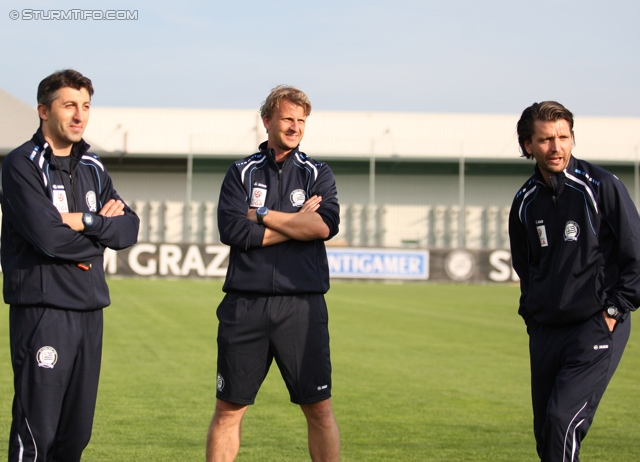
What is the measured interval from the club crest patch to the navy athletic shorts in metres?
0.53

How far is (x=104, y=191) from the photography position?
4594 millimetres

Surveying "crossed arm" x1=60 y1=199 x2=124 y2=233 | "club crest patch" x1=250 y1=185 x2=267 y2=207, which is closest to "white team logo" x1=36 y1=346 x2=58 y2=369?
"crossed arm" x1=60 y1=199 x2=124 y2=233

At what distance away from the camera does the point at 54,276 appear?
416 cm

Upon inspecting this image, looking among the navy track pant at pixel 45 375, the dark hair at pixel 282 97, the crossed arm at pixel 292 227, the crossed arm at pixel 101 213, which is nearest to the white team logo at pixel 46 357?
the navy track pant at pixel 45 375

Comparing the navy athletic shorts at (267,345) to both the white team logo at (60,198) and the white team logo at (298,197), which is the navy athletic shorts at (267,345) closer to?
the white team logo at (298,197)

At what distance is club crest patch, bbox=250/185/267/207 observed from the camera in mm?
5012

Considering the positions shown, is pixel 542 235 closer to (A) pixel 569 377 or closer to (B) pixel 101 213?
(A) pixel 569 377

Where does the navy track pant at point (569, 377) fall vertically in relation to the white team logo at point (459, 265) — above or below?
below

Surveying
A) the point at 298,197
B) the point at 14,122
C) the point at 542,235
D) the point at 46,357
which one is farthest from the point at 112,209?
the point at 14,122

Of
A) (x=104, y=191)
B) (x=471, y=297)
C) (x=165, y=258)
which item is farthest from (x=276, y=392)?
(x=165, y=258)

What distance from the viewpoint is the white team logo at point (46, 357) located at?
4086 millimetres

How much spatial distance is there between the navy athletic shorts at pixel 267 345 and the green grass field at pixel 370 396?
1325mm

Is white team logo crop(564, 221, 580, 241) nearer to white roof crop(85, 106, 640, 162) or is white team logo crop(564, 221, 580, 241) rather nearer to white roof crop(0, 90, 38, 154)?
white roof crop(85, 106, 640, 162)

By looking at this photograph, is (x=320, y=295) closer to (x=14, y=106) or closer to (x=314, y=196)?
(x=314, y=196)
